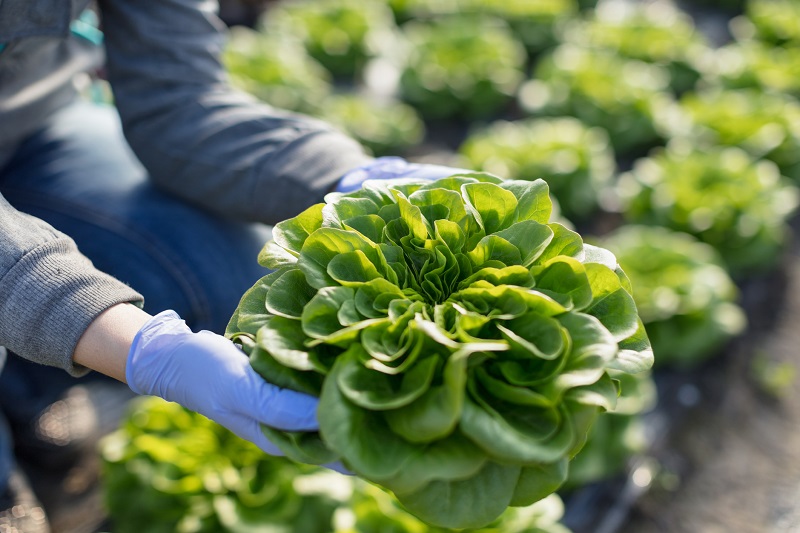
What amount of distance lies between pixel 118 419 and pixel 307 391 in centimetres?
217

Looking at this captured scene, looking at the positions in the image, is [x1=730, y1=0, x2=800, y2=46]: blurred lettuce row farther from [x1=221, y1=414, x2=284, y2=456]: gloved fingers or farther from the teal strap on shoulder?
[x1=221, y1=414, x2=284, y2=456]: gloved fingers

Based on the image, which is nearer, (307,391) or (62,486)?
(307,391)

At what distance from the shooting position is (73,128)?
2.27 meters

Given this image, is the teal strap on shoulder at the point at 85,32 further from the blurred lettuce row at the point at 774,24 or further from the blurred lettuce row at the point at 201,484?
the blurred lettuce row at the point at 774,24

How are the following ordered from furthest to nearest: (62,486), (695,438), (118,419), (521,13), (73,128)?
(521,13), (695,438), (118,419), (62,486), (73,128)

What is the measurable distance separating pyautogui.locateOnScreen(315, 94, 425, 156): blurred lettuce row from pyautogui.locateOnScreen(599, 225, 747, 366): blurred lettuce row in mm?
1667

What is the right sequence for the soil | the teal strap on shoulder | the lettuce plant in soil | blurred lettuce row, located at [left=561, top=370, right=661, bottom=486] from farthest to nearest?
the soil
blurred lettuce row, located at [left=561, top=370, right=661, bottom=486]
the teal strap on shoulder
the lettuce plant in soil

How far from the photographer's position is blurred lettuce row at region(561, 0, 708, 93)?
585 centimetres

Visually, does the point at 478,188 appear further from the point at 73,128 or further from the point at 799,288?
the point at 799,288

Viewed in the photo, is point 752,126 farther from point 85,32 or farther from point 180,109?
point 85,32

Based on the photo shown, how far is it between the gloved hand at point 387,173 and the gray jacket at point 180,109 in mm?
48

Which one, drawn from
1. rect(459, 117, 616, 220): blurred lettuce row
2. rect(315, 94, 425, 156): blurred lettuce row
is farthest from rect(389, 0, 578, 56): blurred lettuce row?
rect(459, 117, 616, 220): blurred lettuce row

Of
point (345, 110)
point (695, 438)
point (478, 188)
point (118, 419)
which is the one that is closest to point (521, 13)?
point (345, 110)

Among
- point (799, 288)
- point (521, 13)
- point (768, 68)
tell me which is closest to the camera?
point (799, 288)
